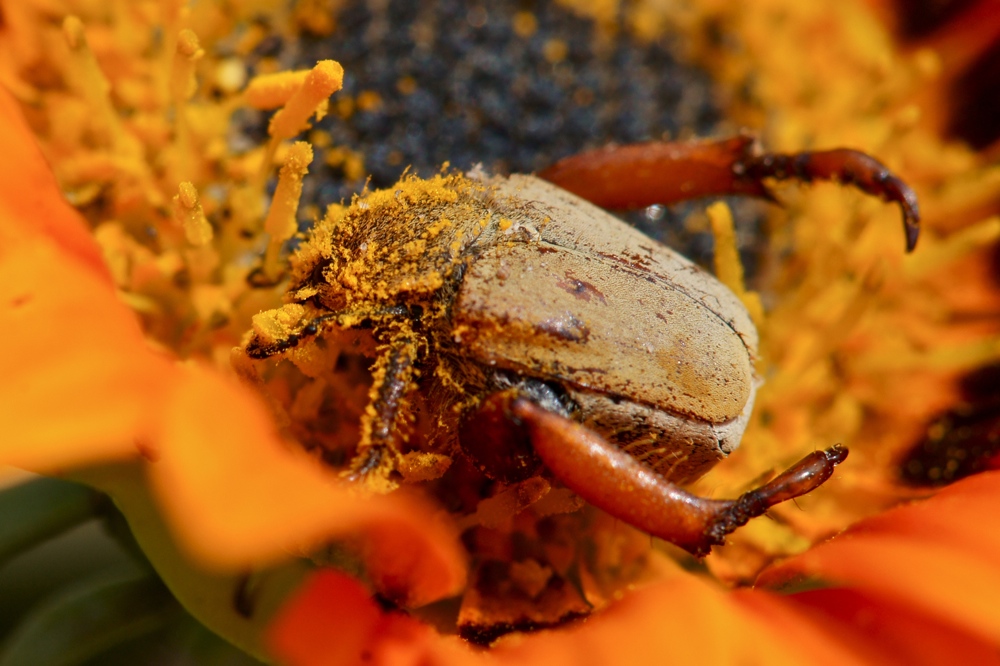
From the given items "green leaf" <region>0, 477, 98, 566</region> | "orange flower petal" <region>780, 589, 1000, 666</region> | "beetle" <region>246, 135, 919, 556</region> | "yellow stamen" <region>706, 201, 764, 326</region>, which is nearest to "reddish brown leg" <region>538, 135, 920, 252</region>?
"yellow stamen" <region>706, 201, 764, 326</region>

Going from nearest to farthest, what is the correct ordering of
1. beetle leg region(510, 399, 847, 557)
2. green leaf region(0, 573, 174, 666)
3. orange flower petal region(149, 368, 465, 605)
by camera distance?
orange flower petal region(149, 368, 465, 605) → beetle leg region(510, 399, 847, 557) → green leaf region(0, 573, 174, 666)

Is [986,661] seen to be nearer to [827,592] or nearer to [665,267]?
[827,592]

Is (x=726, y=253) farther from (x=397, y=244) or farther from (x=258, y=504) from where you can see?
(x=258, y=504)

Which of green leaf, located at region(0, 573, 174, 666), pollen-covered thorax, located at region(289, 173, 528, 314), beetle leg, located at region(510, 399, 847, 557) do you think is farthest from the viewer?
green leaf, located at region(0, 573, 174, 666)

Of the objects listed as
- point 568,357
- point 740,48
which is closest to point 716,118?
point 740,48

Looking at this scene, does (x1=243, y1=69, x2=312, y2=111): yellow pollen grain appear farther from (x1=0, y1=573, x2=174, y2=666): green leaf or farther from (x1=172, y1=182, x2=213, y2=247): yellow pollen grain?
(x1=0, y1=573, x2=174, y2=666): green leaf

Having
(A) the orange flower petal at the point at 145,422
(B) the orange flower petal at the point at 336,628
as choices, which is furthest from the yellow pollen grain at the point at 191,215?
(B) the orange flower petal at the point at 336,628

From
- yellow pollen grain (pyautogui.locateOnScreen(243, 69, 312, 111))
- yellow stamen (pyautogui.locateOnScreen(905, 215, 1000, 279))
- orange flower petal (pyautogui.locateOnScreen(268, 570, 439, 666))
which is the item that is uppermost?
yellow stamen (pyautogui.locateOnScreen(905, 215, 1000, 279))
